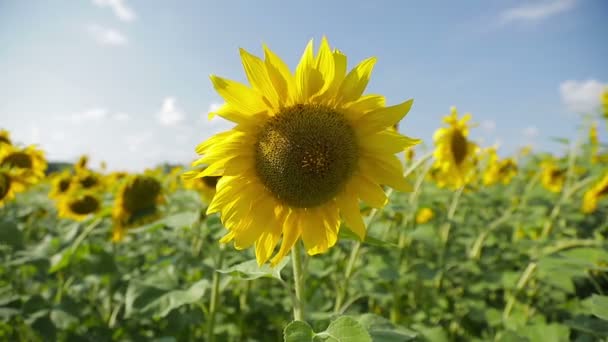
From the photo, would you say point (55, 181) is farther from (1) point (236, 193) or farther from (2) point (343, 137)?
(2) point (343, 137)

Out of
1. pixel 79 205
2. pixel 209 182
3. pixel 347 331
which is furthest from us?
pixel 79 205

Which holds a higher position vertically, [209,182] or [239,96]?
[239,96]

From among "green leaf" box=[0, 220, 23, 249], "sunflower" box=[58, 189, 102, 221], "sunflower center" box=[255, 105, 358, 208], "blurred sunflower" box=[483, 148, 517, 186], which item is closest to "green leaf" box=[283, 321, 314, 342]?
"sunflower center" box=[255, 105, 358, 208]

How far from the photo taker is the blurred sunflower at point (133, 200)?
144 inches

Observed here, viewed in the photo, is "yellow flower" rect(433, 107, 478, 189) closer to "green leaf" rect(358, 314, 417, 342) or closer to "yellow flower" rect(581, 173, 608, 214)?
"yellow flower" rect(581, 173, 608, 214)

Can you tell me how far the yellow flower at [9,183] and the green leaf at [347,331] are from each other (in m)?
3.45

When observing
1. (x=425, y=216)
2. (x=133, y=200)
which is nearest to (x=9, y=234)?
(x=133, y=200)

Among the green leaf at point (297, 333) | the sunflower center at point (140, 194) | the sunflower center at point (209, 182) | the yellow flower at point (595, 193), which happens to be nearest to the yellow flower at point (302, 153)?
the green leaf at point (297, 333)

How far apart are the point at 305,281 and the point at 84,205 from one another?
3643 millimetres

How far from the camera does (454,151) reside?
3.91 meters

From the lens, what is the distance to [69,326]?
9.71 ft

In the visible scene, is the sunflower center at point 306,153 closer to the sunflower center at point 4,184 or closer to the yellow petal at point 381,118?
the yellow petal at point 381,118

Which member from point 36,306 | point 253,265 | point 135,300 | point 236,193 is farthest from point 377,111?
point 36,306

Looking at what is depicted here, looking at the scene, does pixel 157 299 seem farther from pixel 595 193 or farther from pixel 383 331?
pixel 595 193
